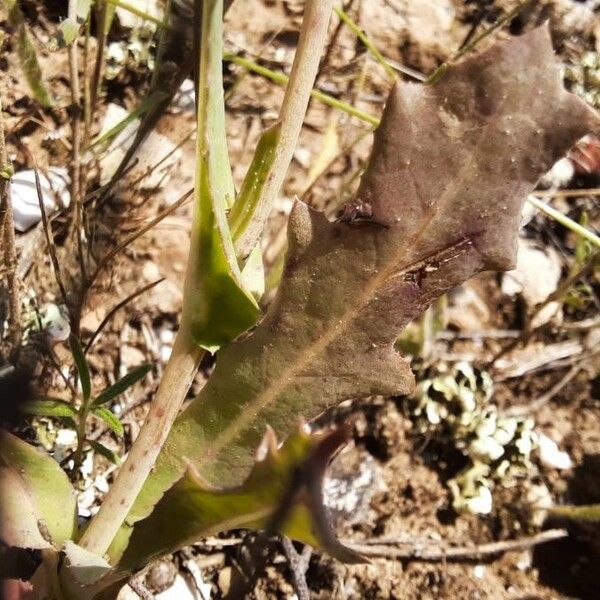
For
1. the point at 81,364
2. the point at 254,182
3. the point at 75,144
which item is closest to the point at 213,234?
the point at 254,182

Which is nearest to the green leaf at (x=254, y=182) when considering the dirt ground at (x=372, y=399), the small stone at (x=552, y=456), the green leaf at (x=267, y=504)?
the green leaf at (x=267, y=504)

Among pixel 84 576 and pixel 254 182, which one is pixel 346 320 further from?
pixel 84 576

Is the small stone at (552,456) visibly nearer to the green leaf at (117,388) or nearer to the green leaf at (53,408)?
the green leaf at (117,388)

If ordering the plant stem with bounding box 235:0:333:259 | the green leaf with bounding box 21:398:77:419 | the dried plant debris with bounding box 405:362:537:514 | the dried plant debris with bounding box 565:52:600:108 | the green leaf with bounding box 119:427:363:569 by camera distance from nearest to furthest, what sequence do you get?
the green leaf with bounding box 119:427:363:569, the plant stem with bounding box 235:0:333:259, the green leaf with bounding box 21:398:77:419, the dried plant debris with bounding box 405:362:537:514, the dried plant debris with bounding box 565:52:600:108

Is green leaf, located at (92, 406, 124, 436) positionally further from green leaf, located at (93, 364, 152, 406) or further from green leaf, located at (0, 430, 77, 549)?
green leaf, located at (0, 430, 77, 549)

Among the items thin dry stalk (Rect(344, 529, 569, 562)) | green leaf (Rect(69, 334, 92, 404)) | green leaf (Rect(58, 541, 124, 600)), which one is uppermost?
green leaf (Rect(69, 334, 92, 404))

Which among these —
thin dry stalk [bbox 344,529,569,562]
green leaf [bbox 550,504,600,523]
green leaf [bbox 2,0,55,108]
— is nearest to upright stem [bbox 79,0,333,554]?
green leaf [bbox 2,0,55,108]
